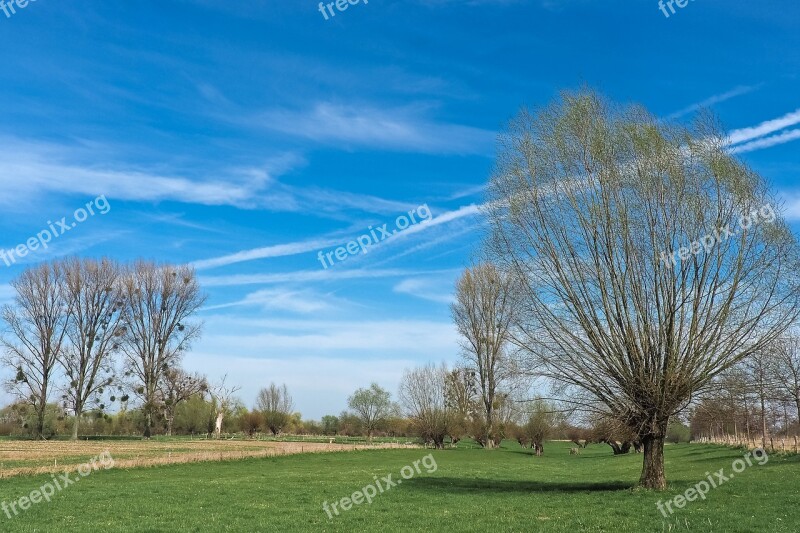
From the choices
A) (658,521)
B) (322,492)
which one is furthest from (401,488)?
(658,521)

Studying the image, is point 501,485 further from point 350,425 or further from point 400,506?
point 350,425

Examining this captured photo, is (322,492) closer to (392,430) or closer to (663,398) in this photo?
(663,398)

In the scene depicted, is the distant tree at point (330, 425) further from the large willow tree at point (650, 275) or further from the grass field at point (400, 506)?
the large willow tree at point (650, 275)

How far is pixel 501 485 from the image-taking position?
2711 cm

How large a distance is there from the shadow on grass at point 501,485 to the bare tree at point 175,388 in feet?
161

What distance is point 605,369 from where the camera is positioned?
20594mm

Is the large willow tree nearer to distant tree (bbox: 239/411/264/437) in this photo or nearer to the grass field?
the grass field

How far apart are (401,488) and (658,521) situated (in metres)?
12.1

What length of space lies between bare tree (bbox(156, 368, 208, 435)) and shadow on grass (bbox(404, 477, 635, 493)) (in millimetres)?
48992

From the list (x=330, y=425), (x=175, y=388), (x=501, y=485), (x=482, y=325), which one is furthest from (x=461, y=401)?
(x=330, y=425)

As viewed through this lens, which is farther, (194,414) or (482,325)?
(194,414)

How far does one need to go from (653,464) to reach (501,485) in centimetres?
809

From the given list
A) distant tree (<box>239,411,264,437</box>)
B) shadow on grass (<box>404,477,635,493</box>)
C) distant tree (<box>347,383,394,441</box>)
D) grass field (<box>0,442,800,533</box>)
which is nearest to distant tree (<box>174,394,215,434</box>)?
distant tree (<box>239,411,264,437</box>)

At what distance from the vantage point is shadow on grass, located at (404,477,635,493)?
2430 cm
